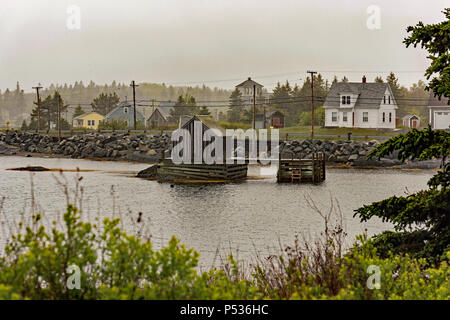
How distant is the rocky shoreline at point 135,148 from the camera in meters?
66.2

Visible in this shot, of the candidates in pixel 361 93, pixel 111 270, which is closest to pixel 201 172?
pixel 111 270

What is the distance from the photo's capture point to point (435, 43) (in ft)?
36.6

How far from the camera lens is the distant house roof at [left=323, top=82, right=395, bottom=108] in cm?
8681

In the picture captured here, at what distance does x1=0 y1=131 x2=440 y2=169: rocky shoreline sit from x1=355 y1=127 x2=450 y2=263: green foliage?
48297 millimetres

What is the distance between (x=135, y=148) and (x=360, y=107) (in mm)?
34788

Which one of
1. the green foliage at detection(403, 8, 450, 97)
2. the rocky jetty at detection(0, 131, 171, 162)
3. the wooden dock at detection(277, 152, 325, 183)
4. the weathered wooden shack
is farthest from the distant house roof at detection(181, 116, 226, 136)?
the green foliage at detection(403, 8, 450, 97)

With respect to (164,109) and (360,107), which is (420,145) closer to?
(360,107)

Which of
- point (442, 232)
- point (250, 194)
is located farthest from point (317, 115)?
point (442, 232)

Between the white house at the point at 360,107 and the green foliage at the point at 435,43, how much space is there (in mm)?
76717

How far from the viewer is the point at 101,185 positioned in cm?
4481

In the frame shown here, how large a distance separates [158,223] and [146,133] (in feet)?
214

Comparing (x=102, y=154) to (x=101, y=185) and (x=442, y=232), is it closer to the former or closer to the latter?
(x=101, y=185)

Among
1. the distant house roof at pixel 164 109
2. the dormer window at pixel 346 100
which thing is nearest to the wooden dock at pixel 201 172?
the dormer window at pixel 346 100
